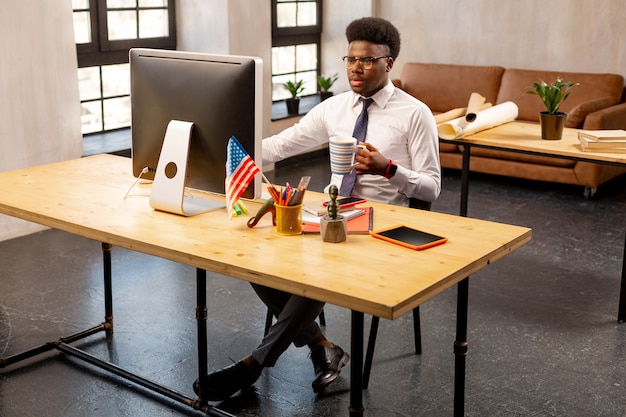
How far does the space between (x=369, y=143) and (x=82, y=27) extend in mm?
3137

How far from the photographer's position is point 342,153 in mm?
2619

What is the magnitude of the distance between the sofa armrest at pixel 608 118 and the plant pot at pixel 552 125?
5.55 feet

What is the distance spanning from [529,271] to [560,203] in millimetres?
1545

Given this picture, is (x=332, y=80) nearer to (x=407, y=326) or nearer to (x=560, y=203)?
(x=560, y=203)

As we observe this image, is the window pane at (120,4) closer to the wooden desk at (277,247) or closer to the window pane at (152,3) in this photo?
the window pane at (152,3)

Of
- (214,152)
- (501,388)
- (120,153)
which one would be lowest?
(501,388)

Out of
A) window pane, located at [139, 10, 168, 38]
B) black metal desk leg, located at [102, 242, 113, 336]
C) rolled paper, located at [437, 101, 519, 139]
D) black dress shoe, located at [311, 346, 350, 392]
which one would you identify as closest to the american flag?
black dress shoe, located at [311, 346, 350, 392]

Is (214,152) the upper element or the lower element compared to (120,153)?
upper

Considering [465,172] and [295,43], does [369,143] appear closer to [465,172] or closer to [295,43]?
[465,172]

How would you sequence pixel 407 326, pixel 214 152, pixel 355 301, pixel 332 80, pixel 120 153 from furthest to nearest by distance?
pixel 332 80
pixel 120 153
pixel 407 326
pixel 214 152
pixel 355 301

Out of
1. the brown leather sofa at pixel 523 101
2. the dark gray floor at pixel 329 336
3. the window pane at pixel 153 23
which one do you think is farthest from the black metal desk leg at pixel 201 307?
the window pane at pixel 153 23

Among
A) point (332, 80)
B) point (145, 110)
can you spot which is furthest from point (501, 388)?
point (332, 80)

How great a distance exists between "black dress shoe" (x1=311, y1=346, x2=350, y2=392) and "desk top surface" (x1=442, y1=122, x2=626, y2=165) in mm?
1426

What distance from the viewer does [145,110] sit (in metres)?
2.85
